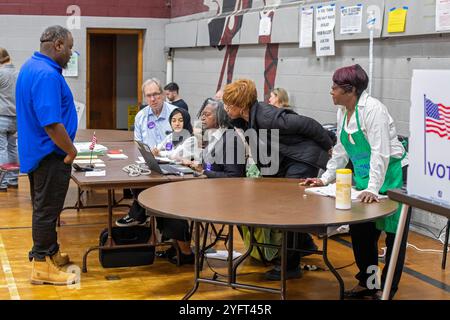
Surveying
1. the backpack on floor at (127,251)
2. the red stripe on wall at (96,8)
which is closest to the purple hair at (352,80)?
the backpack on floor at (127,251)

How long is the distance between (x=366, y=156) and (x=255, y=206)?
0.73 metres

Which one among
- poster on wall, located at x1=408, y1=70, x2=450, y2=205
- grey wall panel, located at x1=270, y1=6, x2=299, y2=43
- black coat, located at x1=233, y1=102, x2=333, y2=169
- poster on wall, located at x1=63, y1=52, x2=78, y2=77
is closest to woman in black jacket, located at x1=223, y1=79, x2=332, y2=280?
black coat, located at x1=233, y1=102, x2=333, y2=169

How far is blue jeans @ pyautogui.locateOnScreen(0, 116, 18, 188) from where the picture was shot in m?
7.51

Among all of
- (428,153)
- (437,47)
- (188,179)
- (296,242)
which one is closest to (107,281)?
(188,179)

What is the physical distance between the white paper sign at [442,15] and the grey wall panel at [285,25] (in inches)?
84.5

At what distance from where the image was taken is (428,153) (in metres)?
2.67

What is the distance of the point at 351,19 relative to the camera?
639 centimetres

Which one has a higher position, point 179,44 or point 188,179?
point 179,44

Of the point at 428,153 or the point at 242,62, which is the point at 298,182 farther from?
the point at 242,62

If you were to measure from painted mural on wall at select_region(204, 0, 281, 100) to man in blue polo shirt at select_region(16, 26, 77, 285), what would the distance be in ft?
13.0

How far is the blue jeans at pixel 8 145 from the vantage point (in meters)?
7.51

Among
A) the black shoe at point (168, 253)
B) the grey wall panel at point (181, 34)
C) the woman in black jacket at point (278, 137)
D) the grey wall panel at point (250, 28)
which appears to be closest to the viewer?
the woman in black jacket at point (278, 137)

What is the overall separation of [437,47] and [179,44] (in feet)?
19.9

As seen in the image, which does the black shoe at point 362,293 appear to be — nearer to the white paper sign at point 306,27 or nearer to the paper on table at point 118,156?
the paper on table at point 118,156
